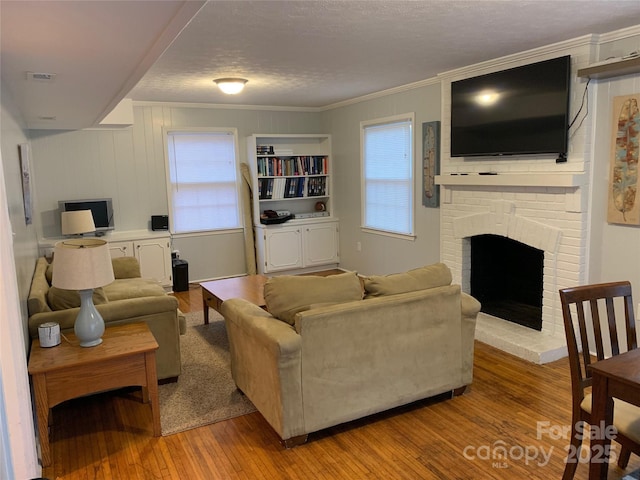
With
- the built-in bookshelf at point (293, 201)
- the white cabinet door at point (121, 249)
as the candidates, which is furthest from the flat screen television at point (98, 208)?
the built-in bookshelf at point (293, 201)

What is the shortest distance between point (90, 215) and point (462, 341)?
13.8ft

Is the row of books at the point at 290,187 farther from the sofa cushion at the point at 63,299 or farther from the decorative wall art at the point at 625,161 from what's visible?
the decorative wall art at the point at 625,161

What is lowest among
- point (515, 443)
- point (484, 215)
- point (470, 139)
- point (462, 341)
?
point (515, 443)

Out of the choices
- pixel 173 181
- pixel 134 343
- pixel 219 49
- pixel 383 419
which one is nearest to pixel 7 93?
pixel 219 49

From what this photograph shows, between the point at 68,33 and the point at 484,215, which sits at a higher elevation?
the point at 68,33

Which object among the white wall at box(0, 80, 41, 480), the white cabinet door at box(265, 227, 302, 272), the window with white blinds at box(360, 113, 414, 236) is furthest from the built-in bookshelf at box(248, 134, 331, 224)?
the white wall at box(0, 80, 41, 480)

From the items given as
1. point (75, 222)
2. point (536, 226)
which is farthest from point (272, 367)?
point (75, 222)

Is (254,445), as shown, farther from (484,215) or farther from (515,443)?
(484,215)

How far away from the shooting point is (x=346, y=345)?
266 centimetres

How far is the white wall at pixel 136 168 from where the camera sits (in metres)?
5.62

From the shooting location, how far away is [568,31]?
3.31 metres

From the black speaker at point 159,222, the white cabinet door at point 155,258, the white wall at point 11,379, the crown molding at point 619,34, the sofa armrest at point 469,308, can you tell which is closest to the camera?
the white wall at point 11,379

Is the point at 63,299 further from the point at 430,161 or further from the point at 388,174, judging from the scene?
the point at 388,174

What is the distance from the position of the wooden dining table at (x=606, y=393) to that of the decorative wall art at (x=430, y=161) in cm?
333
